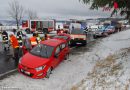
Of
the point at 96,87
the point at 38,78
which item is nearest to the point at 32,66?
the point at 38,78

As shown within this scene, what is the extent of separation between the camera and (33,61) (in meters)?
11.9

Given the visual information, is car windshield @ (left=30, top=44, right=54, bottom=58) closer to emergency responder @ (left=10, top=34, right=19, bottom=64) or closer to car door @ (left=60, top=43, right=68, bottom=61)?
car door @ (left=60, top=43, right=68, bottom=61)

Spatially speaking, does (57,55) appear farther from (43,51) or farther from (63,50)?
(63,50)

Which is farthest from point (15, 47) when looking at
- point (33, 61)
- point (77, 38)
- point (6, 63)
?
point (77, 38)

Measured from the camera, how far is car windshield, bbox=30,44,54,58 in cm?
1282

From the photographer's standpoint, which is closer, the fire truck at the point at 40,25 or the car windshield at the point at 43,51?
the car windshield at the point at 43,51

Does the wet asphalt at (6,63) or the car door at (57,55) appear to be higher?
the car door at (57,55)

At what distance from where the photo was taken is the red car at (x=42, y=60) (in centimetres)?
1142

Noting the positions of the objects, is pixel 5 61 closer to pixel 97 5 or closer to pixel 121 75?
pixel 97 5

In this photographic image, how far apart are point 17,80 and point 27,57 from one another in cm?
176

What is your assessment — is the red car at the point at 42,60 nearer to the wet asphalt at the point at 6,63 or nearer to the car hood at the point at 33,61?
the car hood at the point at 33,61

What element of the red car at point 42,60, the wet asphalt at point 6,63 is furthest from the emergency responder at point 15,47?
the red car at point 42,60

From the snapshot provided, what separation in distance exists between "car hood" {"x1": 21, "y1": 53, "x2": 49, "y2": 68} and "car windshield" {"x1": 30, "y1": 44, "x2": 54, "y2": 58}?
0.46 m

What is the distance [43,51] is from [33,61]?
58.8 inches
